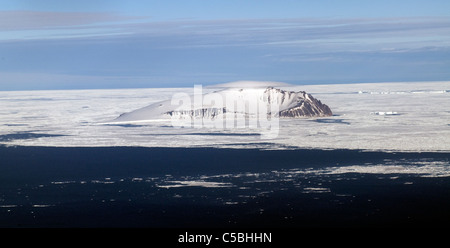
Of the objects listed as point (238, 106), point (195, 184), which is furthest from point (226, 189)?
point (238, 106)

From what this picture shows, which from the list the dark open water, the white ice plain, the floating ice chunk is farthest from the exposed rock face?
the floating ice chunk

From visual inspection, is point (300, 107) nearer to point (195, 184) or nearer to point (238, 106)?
point (238, 106)

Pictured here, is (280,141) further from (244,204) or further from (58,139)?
(244,204)

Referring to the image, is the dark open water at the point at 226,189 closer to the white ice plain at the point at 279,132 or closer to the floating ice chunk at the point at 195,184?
the floating ice chunk at the point at 195,184

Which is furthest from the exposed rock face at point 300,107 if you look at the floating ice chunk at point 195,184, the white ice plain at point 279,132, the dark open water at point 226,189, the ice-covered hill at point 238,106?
the floating ice chunk at point 195,184

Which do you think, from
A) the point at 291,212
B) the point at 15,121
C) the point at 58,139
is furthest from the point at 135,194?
the point at 15,121

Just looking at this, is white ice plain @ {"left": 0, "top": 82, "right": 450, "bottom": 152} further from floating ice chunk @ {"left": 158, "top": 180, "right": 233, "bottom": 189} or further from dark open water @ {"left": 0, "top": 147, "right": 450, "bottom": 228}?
floating ice chunk @ {"left": 158, "top": 180, "right": 233, "bottom": 189}
